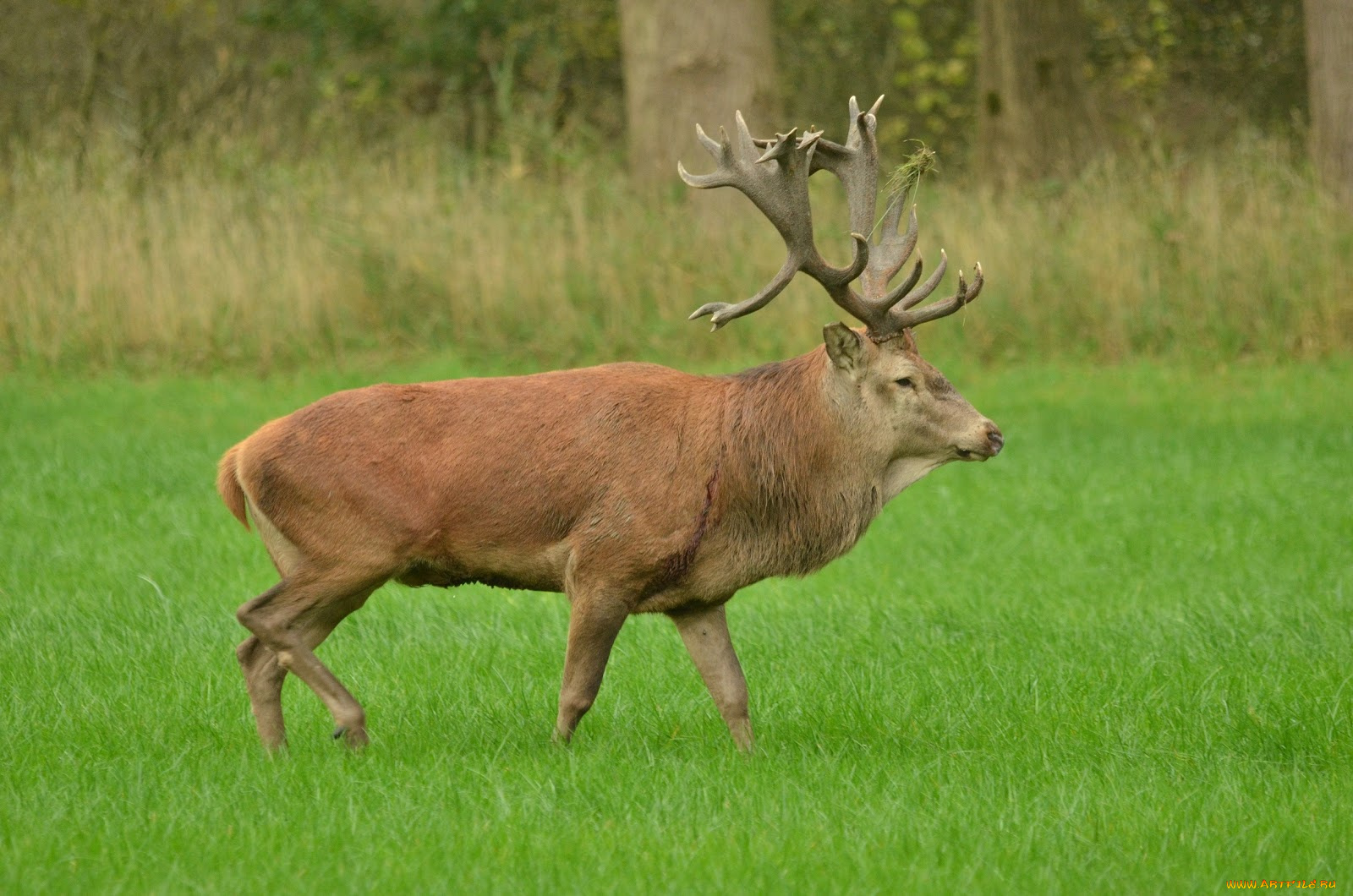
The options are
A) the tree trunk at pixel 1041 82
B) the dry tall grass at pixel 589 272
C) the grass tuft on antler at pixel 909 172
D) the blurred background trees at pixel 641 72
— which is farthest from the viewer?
the tree trunk at pixel 1041 82

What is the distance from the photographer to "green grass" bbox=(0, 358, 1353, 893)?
5141mm

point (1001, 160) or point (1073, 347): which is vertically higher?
point (1001, 160)

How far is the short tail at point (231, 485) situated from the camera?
6.60m

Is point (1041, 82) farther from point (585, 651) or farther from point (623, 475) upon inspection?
point (585, 651)

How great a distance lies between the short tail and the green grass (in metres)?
0.85

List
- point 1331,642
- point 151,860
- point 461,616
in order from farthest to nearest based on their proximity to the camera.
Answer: point 461,616, point 1331,642, point 151,860

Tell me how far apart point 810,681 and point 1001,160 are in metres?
14.1

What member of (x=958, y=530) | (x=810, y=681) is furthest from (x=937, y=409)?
(x=958, y=530)

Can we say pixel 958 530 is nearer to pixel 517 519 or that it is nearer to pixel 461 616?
pixel 461 616

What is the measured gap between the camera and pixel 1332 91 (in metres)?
17.2

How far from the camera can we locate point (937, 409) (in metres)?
6.64

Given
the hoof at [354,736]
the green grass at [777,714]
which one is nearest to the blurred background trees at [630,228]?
the green grass at [777,714]

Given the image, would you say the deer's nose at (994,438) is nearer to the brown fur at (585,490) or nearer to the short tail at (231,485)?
the brown fur at (585,490)

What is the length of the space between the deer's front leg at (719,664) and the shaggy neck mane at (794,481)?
0.33 meters
